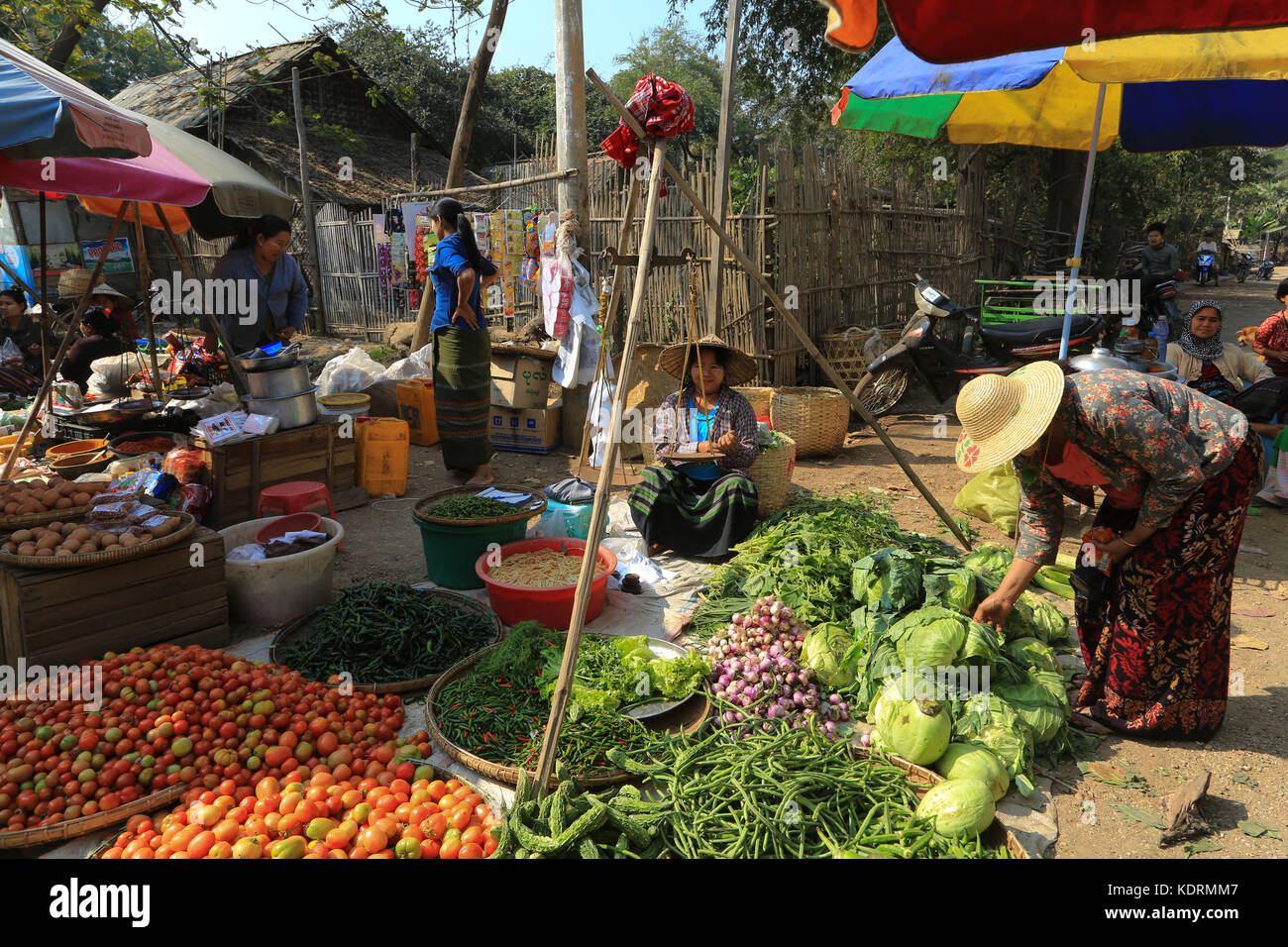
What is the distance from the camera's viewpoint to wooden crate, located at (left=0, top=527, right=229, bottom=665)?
127 inches

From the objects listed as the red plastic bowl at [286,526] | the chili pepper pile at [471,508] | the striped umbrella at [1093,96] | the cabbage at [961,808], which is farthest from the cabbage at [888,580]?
the red plastic bowl at [286,526]

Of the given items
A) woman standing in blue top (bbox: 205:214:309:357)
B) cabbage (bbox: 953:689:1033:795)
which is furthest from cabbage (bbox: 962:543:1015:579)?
woman standing in blue top (bbox: 205:214:309:357)

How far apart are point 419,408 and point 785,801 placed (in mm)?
5773

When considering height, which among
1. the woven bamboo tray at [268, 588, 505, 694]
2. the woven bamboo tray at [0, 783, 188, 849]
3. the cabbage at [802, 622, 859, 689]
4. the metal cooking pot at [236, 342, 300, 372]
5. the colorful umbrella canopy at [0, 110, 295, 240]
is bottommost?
the woven bamboo tray at [0, 783, 188, 849]

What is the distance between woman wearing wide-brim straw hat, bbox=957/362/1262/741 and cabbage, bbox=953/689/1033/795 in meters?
0.35

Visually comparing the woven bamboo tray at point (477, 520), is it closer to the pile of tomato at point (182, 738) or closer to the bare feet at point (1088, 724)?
the pile of tomato at point (182, 738)

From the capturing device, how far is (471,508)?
443cm

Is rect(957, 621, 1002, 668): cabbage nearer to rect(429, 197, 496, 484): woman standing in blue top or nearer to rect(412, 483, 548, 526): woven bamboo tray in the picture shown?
rect(412, 483, 548, 526): woven bamboo tray

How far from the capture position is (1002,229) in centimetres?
1290

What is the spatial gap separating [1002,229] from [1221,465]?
11.6 metres

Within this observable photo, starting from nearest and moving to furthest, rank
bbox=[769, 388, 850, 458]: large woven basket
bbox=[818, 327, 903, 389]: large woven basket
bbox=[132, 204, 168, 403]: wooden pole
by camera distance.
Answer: bbox=[132, 204, 168, 403]: wooden pole < bbox=[769, 388, 850, 458]: large woven basket < bbox=[818, 327, 903, 389]: large woven basket

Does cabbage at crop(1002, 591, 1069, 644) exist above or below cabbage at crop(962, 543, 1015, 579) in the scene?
below

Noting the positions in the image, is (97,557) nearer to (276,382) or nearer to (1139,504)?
(276,382)

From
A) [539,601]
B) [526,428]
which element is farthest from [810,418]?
[539,601]
